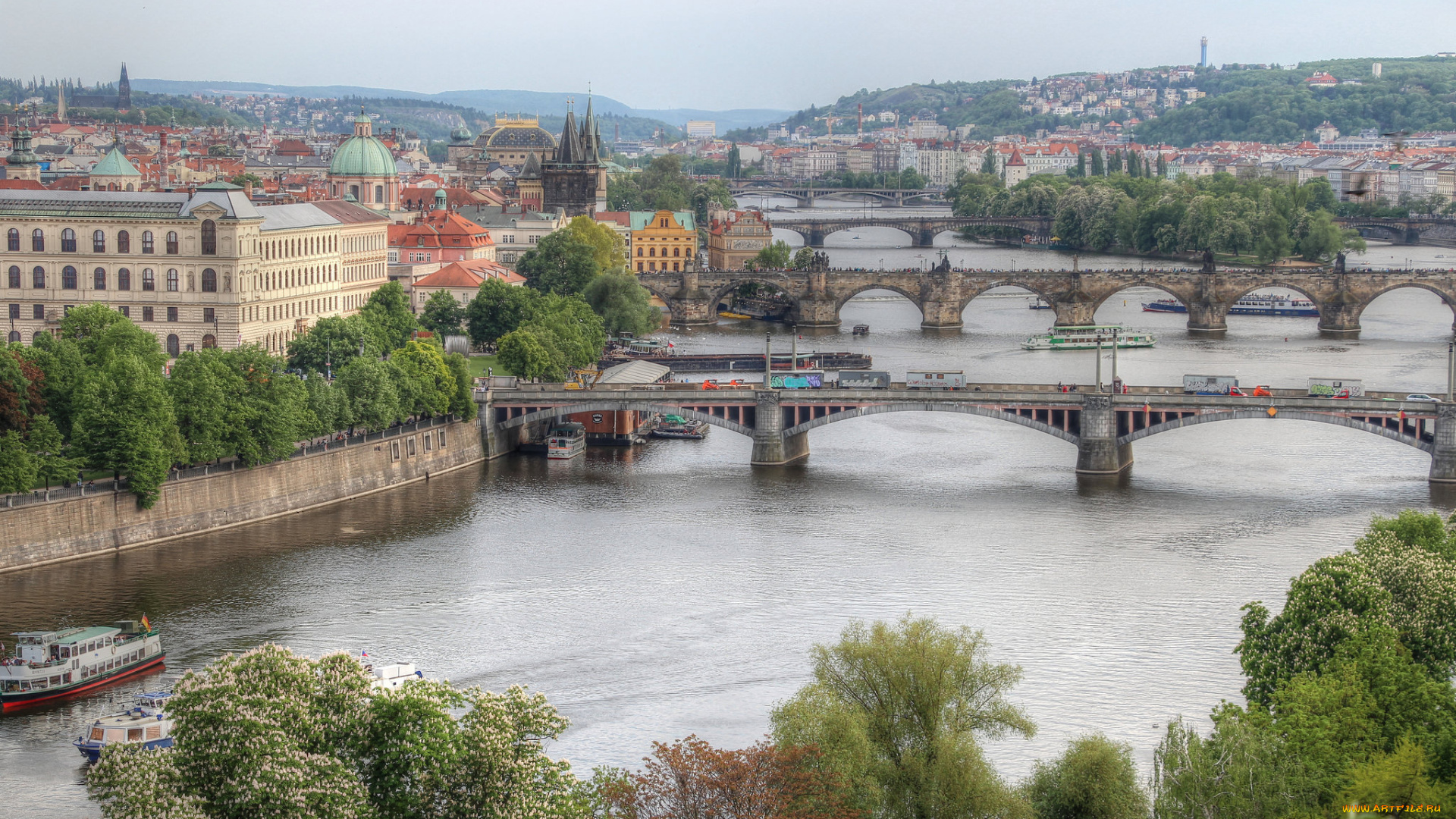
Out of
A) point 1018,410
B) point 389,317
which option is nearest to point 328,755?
point 1018,410

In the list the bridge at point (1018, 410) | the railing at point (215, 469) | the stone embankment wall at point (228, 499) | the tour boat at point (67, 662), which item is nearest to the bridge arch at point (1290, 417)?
the bridge at point (1018, 410)

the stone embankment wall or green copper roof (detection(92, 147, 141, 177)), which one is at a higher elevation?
green copper roof (detection(92, 147, 141, 177))

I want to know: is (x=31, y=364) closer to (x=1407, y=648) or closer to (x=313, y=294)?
(x=313, y=294)

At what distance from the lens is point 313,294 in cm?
6419

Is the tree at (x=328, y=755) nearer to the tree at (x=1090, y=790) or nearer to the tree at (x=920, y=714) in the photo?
the tree at (x=920, y=714)

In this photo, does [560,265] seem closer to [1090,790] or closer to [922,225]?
[922,225]

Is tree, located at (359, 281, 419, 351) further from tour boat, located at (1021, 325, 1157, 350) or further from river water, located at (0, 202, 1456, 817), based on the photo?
tour boat, located at (1021, 325, 1157, 350)

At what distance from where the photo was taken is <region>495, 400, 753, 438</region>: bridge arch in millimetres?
52312

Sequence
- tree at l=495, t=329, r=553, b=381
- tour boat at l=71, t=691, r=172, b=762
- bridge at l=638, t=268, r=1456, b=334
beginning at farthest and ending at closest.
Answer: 1. bridge at l=638, t=268, r=1456, b=334
2. tree at l=495, t=329, r=553, b=381
3. tour boat at l=71, t=691, r=172, b=762

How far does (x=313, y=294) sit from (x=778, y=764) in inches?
1769

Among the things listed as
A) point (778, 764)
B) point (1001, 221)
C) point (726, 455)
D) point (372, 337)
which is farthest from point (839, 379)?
point (1001, 221)

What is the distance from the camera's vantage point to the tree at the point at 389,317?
6047 centimetres

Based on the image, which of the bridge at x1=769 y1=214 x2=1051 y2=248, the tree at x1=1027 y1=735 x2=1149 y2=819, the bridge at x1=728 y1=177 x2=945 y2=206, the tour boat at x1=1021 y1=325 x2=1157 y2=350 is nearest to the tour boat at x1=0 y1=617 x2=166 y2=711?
the tree at x1=1027 y1=735 x2=1149 y2=819

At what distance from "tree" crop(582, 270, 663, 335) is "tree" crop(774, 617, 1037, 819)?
52.1 m
